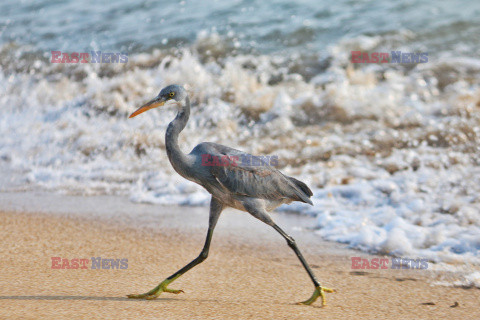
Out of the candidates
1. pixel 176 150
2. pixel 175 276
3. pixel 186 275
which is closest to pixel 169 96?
pixel 176 150

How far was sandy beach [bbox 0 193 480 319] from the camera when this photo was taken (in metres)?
3.05

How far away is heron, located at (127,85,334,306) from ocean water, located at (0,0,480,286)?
4.76 feet

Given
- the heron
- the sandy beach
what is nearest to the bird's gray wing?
the heron

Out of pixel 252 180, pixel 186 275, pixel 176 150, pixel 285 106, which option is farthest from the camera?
pixel 285 106

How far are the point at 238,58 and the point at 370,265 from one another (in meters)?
6.26

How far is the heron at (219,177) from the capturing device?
307cm

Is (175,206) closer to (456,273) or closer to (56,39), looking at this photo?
(456,273)

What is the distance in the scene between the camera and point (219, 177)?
10.1 ft

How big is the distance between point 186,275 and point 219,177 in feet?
2.92

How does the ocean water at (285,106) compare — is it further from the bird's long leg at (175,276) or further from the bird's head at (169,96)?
the bird's head at (169,96)

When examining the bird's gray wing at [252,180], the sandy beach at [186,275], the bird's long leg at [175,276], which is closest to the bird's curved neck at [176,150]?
the bird's gray wing at [252,180]

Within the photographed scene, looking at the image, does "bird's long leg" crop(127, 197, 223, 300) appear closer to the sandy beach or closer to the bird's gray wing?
the sandy beach

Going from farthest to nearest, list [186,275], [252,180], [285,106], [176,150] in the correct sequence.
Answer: [285,106], [186,275], [252,180], [176,150]

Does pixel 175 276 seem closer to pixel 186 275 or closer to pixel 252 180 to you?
pixel 186 275
